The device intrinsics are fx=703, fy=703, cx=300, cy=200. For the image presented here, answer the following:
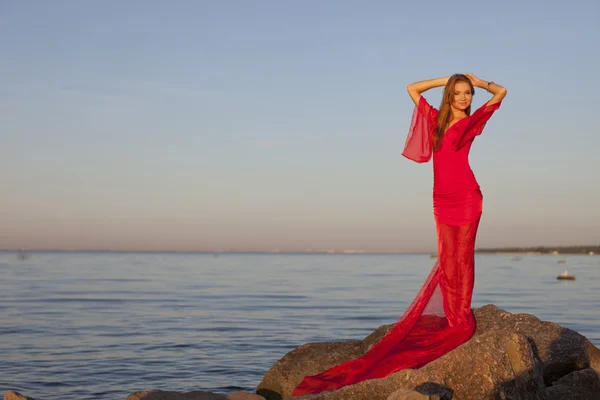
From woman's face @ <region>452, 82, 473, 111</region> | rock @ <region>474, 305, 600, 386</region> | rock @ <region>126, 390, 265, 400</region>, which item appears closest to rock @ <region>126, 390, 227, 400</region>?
rock @ <region>126, 390, 265, 400</region>

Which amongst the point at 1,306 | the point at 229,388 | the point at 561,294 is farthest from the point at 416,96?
the point at 561,294

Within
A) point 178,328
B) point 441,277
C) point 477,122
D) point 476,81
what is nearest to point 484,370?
point 441,277

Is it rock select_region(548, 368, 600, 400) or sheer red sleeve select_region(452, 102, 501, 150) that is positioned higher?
sheer red sleeve select_region(452, 102, 501, 150)

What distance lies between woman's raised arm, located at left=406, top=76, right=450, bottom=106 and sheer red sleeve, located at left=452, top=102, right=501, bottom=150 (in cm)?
52

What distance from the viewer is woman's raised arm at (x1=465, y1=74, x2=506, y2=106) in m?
7.52

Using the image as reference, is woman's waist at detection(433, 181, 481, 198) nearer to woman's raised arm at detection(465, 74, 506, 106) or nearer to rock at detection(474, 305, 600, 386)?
woman's raised arm at detection(465, 74, 506, 106)

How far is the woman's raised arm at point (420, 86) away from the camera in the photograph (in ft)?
25.4

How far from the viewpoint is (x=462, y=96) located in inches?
300

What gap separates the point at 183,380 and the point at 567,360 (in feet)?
26.7

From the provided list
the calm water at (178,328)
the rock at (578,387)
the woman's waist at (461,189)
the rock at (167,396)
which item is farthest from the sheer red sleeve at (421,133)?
the calm water at (178,328)

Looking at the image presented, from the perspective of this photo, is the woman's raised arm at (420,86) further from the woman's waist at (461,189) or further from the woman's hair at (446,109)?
the woman's waist at (461,189)

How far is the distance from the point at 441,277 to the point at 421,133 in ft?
5.50

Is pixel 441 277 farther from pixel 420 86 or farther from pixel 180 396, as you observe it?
pixel 180 396

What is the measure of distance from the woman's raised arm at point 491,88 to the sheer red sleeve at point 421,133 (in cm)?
58
